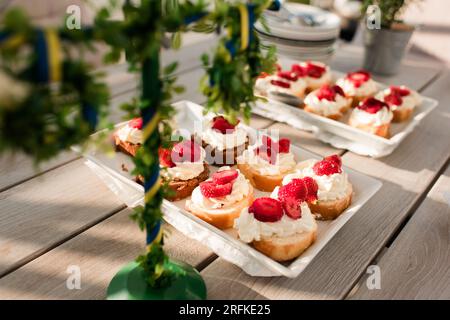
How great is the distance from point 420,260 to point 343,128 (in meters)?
0.57

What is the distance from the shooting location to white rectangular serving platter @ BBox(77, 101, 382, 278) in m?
0.97

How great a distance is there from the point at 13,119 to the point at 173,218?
0.63 meters

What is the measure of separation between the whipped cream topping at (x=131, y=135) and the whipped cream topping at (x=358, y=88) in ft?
2.87

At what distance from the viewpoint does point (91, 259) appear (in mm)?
1005

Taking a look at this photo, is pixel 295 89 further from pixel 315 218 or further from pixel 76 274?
pixel 76 274

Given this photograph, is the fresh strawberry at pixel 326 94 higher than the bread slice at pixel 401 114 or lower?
higher

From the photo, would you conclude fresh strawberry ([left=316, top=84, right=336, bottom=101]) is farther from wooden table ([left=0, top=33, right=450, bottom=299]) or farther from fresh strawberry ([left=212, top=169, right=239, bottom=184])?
fresh strawberry ([left=212, top=169, right=239, bottom=184])

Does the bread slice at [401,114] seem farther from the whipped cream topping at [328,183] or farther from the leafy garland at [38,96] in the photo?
the leafy garland at [38,96]

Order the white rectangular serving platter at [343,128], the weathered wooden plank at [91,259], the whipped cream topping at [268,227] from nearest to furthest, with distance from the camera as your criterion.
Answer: the weathered wooden plank at [91,259] < the whipped cream topping at [268,227] < the white rectangular serving platter at [343,128]

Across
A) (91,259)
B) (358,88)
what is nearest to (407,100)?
(358,88)

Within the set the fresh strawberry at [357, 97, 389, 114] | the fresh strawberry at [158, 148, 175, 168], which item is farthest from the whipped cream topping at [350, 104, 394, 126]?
the fresh strawberry at [158, 148, 175, 168]

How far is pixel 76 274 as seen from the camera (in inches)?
37.8

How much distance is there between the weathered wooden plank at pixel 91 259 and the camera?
0.92 meters

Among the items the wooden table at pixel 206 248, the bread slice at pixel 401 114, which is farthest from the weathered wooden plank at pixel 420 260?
the bread slice at pixel 401 114
